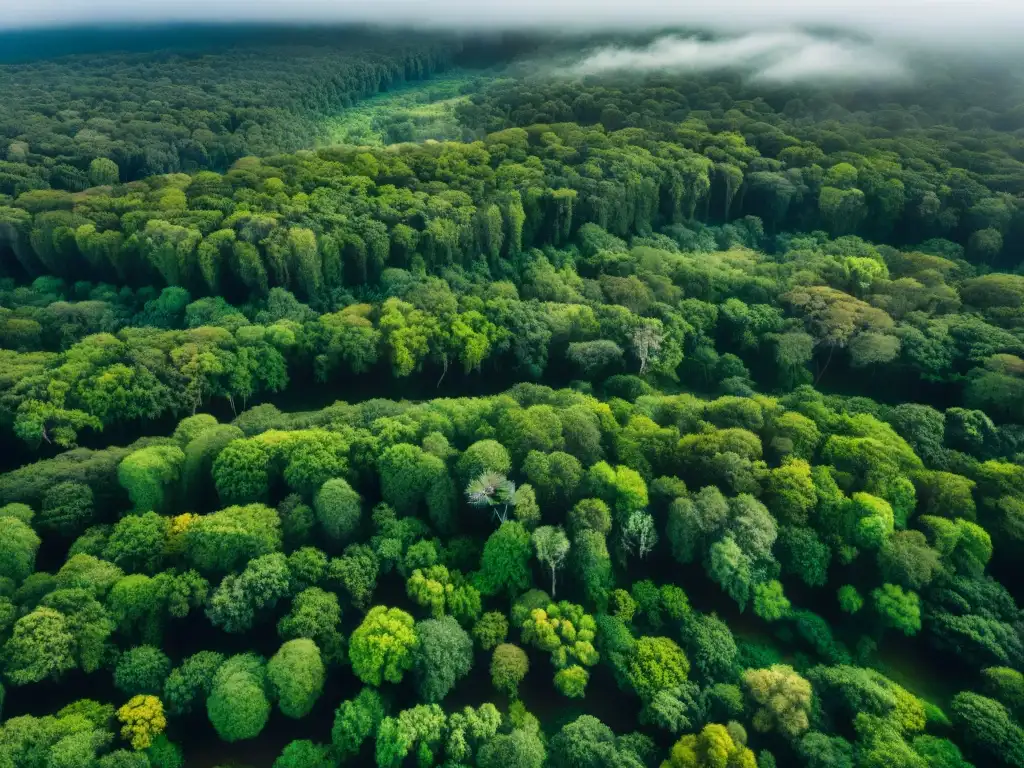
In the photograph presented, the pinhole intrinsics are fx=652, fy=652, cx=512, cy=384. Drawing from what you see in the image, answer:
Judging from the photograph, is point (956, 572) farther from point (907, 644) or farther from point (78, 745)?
point (78, 745)

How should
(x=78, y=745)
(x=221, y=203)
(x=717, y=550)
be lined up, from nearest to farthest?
(x=78, y=745), (x=717, y=550), (x=221, y=203)

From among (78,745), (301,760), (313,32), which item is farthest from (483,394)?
(313,32)

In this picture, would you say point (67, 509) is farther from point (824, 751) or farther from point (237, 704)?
point (824, 751)

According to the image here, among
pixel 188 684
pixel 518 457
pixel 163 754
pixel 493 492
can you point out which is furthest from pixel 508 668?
pixel 163 754

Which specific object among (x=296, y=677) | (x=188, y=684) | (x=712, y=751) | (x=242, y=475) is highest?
(x=242, y=475)

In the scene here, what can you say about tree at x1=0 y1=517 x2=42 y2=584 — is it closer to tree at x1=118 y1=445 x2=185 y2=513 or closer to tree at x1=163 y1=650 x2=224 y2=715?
tree at x1=118 y1=445 x2=185 y2=513

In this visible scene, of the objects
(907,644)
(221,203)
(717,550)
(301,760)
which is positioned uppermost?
(221,203)

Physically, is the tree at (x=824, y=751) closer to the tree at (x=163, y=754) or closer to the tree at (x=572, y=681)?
the tree at (x=572, y=681)
